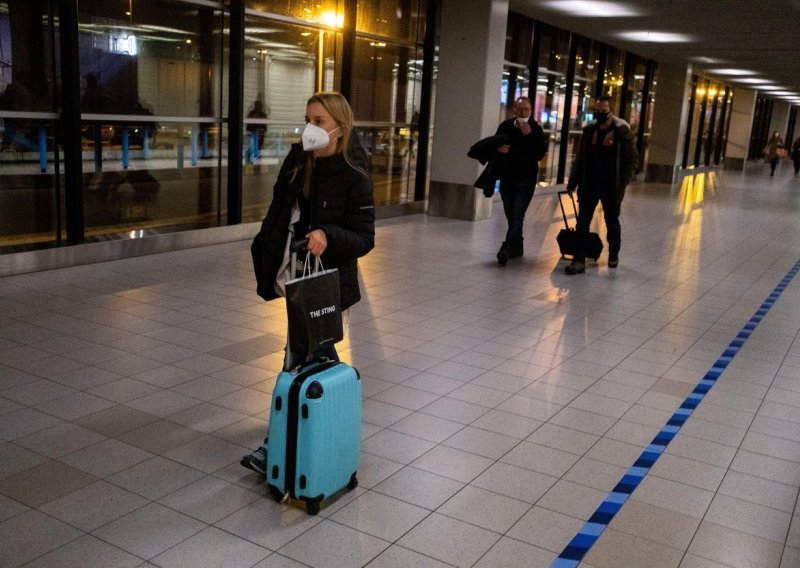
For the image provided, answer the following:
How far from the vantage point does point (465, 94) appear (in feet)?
37.9

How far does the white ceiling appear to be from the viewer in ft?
36.9

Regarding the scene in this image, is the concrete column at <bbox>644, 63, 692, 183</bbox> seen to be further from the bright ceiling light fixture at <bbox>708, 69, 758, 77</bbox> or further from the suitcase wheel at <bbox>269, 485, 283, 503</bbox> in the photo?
the suitcase wheel at <bbox>269, 485, 283, 503</bbox>

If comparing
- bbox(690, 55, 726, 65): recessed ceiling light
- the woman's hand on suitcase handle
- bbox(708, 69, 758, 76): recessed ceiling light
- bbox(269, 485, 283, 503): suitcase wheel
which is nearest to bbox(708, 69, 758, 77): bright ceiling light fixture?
bbox(708, 69, 758, 76): recessed ceiling light

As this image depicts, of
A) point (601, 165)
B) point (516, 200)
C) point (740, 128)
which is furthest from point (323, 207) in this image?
point (740, 128)

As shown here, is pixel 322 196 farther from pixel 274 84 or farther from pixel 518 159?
pixel 274 84

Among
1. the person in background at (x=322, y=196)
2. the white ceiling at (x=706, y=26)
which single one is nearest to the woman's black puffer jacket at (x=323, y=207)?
the person in background at (x=322, y=196)

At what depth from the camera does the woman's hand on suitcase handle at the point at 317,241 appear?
10.0ft

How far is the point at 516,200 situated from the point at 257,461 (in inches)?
231

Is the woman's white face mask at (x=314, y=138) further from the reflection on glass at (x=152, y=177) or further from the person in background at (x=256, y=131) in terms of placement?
the person in background at (x=256, y=131)

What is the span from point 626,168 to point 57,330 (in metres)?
5.48

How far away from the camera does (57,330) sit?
5.33 metres

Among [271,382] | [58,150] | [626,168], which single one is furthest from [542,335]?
[58,150]

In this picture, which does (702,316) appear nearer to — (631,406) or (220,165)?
(631,406)

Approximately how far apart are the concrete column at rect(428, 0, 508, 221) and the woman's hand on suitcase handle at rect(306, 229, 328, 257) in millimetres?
8752
